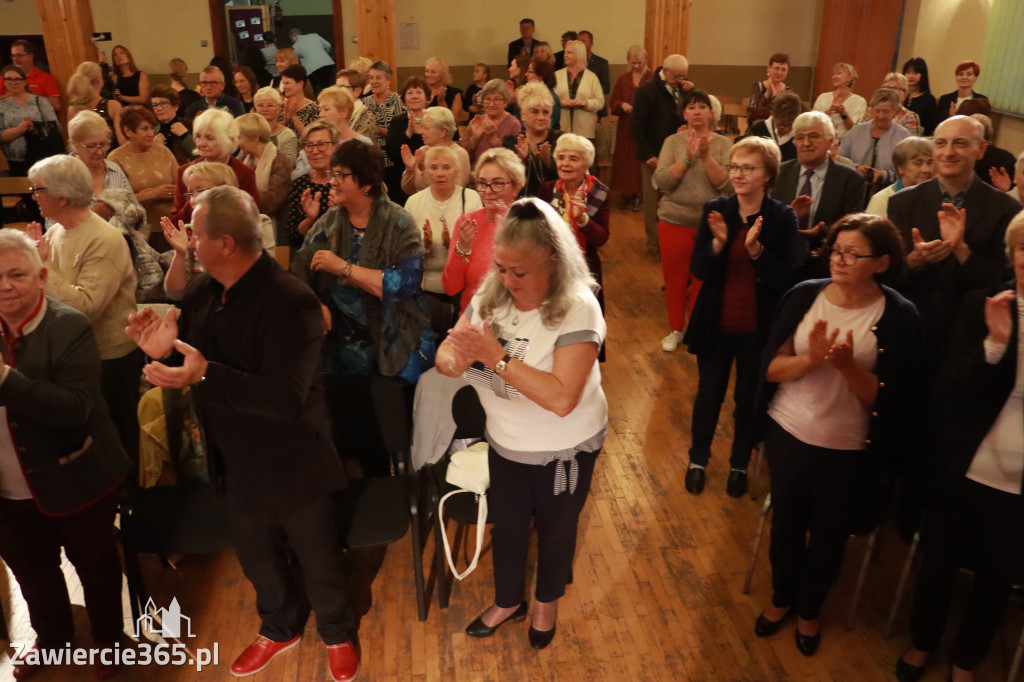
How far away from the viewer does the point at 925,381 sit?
262 cm

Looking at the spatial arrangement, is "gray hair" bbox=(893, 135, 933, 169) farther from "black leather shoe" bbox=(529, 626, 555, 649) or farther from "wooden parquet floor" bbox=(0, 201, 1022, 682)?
"black leather shoe" bbox=(529, 626, 555, 649)

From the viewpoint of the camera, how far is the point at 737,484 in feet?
12.3

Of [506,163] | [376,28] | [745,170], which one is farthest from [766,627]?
[376,28]

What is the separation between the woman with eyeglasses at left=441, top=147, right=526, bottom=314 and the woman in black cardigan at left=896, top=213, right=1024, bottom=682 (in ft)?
5.84

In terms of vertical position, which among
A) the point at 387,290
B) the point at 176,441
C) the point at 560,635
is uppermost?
the point at 387,290

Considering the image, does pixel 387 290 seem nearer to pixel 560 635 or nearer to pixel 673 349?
pixel 560 635

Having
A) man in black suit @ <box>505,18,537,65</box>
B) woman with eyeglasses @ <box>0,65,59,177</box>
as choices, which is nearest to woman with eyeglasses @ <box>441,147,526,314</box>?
woman with eyeglasses @ <box>0,65,59,177</box>

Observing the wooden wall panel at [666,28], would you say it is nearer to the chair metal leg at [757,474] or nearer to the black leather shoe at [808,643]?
the chair metal leg at [757,474]

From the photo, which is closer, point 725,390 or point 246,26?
point 725,390

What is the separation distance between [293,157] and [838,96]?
4.64 m

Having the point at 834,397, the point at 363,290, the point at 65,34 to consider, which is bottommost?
the point at 834,397

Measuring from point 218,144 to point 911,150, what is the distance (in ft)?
11.3

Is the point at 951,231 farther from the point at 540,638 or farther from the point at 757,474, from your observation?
the point at 540,638

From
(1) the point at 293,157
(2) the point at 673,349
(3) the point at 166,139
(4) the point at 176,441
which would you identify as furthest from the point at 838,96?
(4) the point at 176,441
